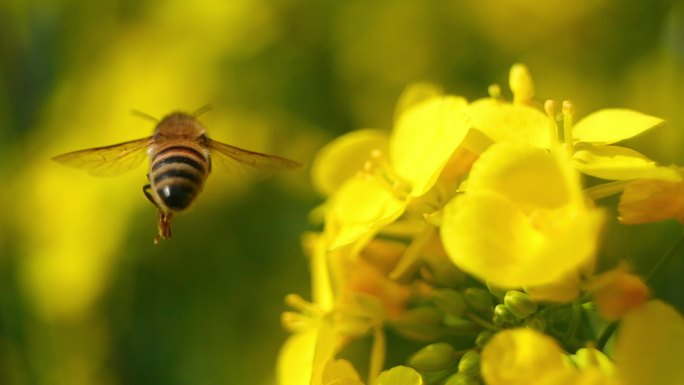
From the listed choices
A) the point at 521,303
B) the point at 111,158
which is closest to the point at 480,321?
the point at 521,303

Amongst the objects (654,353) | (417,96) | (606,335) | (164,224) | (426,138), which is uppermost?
(417,96)

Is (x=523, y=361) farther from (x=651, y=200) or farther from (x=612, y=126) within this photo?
(x=612, y=126)

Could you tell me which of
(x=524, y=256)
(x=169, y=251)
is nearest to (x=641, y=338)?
(x=524, y=256)

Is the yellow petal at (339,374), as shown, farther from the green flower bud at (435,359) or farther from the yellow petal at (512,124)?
the yellow petal at (512,124)

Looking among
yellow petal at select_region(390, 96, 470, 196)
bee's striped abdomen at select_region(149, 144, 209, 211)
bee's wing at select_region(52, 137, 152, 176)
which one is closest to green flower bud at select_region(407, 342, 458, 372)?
yellow petal at select_region(390, 96, 470, 196)

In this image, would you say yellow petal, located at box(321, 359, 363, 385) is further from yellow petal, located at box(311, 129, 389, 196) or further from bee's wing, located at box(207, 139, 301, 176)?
yellow petal, located at box(311, 129, 389, 196)

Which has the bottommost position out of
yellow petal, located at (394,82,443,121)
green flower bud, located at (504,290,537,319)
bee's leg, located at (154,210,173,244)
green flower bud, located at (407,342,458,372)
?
green flower bud, located at (504,290,537,319)
